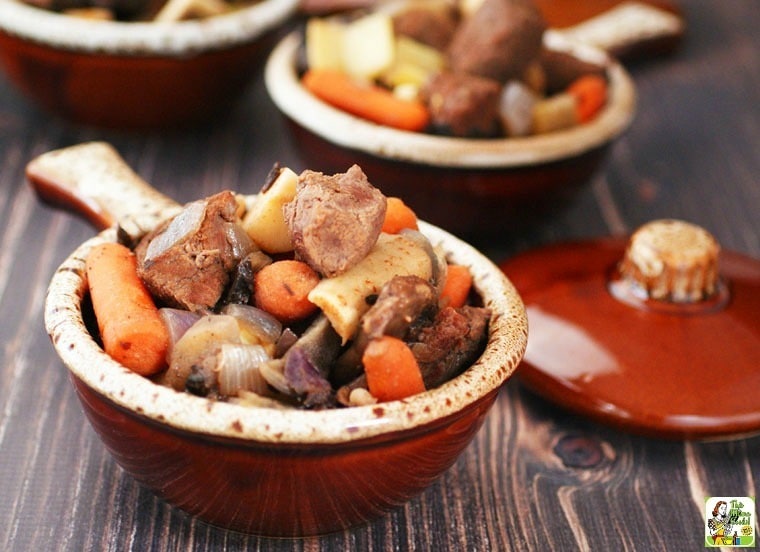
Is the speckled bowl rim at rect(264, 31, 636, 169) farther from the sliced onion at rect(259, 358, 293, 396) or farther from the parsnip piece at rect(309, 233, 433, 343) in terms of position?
the sliced onion at rect(259, 358, 293, 396)

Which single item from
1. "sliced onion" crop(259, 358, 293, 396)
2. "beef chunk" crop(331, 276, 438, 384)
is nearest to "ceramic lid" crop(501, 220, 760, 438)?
"beef chunk" crop(331, 276, 438, 384)

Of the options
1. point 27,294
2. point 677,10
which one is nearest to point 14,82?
point 27,294

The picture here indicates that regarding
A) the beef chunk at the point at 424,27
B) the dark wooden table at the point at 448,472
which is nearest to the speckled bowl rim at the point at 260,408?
the dark wooden table at the point at 448,472

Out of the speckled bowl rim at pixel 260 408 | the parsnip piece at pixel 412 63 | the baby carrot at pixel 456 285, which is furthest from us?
the parsnip piece at pixel 412 63

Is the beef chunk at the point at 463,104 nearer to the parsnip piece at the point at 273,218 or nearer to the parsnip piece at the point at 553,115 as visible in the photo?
the parsnip piece at the point at 553,115

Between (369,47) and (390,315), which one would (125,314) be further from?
(369,47)

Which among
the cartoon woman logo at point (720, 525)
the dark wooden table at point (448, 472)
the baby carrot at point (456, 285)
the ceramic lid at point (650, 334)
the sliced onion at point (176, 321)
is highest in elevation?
the sliced onion at point (176, 321)
